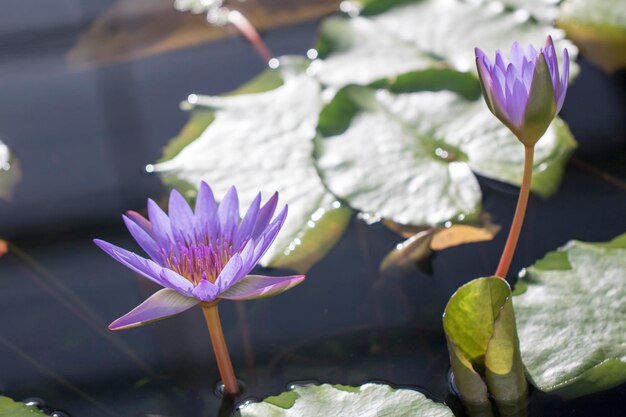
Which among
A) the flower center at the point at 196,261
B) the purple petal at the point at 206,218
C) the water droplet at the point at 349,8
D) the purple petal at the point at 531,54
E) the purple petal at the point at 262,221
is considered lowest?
the flower center at the point at 196,261

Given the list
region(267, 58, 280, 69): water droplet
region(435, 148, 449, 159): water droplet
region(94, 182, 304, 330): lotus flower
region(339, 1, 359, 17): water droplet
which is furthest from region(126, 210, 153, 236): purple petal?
region(339, 1, 359, 17): water droplet

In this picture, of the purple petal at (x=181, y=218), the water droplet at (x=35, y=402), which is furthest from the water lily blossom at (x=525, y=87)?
the water droplet at (x=35, y=402)

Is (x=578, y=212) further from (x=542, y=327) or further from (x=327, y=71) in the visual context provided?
(x=327, y=71)

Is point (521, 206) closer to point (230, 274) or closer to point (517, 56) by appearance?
point (517, 56)

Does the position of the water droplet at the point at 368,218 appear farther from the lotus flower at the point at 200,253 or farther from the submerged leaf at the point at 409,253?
the lotus flower at the point at 200,253

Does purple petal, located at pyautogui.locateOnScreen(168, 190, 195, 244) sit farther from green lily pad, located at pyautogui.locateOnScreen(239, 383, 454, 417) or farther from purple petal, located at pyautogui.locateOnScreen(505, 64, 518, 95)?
purple petal, located at pyautogui.locateOnScreen(505, 64, 518, 95)

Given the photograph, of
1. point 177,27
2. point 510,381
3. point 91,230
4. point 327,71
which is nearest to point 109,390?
point 91,230
